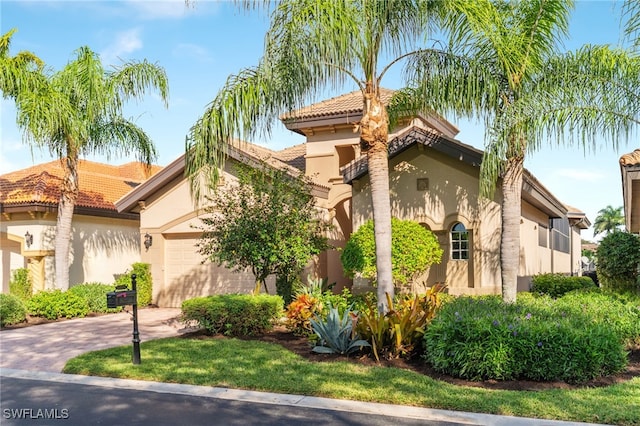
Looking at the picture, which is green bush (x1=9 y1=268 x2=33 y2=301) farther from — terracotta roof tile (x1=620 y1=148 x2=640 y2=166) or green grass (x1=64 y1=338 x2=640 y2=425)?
terracotta roof tile (x1=620 y1=148 x2=640 y2=166)

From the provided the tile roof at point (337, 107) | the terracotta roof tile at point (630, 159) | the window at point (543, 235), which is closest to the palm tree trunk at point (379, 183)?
the terracotta roof tile at point (630, 159)

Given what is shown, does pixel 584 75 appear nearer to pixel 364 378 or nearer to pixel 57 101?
pixel 364 378

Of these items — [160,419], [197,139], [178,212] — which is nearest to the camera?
[160,419]

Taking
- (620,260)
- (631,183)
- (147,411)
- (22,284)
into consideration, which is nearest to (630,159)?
(631,183)

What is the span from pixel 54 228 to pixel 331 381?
14.6 metres

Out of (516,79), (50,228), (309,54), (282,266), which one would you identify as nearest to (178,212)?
(50,228)

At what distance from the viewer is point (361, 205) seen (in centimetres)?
1636

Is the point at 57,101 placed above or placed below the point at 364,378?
above

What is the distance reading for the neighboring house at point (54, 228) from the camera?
19266mm

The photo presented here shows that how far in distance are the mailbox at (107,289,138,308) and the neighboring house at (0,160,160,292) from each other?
11025mm

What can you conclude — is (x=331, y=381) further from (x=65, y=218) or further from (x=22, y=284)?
(x=22, y=284)

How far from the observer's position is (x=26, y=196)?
19.3m

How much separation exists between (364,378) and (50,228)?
1486 cm

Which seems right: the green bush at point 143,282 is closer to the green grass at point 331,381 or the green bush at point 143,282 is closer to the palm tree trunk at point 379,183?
the green grass at point 331,381
